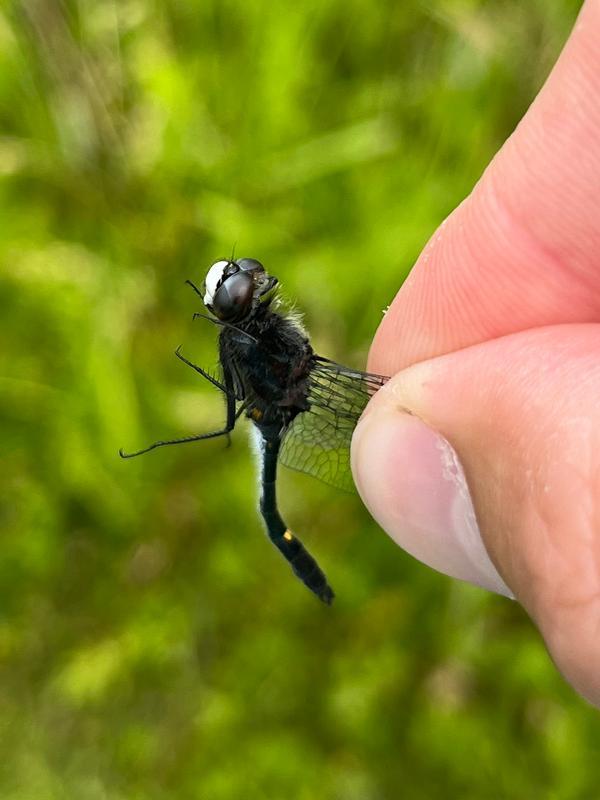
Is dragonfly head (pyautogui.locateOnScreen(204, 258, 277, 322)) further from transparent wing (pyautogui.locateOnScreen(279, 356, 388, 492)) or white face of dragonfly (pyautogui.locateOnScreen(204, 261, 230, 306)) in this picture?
transparent wing (pyautogui.locateOnScreen(279, 356, 388, 492))

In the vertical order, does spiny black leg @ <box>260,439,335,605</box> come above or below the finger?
below

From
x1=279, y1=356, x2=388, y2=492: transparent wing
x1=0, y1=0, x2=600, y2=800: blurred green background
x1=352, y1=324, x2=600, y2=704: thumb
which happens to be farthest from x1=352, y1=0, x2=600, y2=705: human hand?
x1=0, y1=0, x2=600, y2=800: blurred green background

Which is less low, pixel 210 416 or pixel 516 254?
pixel 516 254

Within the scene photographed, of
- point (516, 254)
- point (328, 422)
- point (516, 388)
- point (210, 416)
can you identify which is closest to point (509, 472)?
point (516, 388)

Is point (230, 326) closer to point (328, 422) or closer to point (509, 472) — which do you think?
point (328, 422)

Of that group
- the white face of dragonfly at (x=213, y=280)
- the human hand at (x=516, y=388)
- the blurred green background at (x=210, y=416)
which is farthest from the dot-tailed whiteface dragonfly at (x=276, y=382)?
the blurred green background at (x=210, y=416)

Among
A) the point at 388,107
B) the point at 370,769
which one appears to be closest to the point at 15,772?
the point at 370,769

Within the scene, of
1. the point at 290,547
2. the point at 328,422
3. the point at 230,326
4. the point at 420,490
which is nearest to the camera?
the point at 420,490
